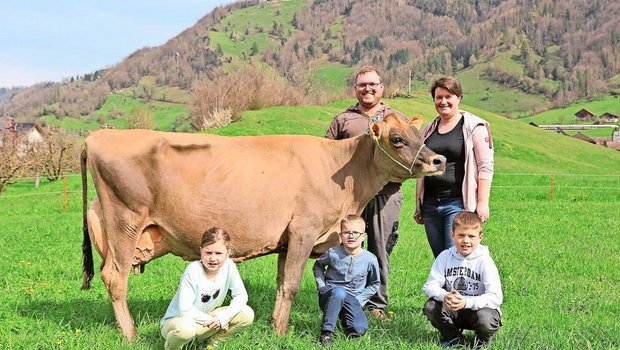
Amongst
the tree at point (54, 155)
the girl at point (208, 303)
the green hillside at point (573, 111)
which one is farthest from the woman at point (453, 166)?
the green hillside at point (573, 111)

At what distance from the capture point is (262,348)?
5715 millimetres

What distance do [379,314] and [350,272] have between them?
109 centimetres

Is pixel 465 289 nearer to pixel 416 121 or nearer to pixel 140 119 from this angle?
pixel 416 121

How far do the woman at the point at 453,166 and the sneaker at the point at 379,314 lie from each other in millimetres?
1056

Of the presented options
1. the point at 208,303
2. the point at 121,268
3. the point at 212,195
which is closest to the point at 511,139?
the point at 212,195

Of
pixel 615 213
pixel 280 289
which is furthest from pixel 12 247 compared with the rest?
pixel 615 213

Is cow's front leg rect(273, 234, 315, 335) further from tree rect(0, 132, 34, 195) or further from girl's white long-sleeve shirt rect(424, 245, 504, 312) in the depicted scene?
tree rect(0, 132, 34, 195)

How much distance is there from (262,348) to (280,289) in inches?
34.9

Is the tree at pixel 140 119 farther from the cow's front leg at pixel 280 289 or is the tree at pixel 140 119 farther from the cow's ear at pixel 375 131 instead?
the cow's ear at pixel 375 131

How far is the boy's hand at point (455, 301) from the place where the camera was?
5555mm

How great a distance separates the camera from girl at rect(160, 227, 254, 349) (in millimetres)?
5383

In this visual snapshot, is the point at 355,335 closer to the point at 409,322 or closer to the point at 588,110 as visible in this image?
the point at 409,322

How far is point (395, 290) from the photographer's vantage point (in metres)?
8.52

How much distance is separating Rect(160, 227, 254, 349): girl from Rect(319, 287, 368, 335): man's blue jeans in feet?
2.96
